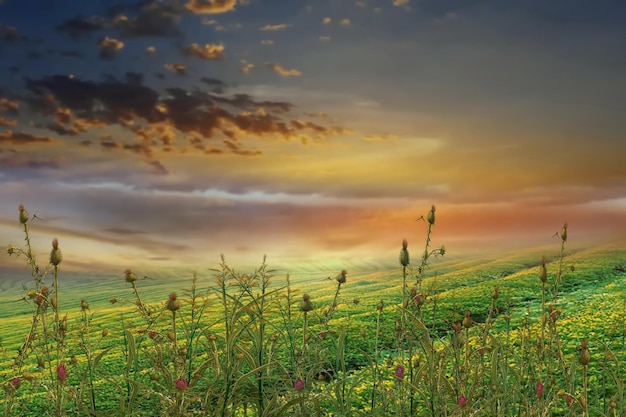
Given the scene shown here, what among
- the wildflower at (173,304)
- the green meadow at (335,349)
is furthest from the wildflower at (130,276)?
the wildflower at (173,304)

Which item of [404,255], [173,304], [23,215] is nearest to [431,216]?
[404,255]

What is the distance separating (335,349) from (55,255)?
301cm

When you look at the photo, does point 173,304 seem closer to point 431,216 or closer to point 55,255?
point 55,255

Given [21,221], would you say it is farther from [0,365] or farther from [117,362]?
[0,365]

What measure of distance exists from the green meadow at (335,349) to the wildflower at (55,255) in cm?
2

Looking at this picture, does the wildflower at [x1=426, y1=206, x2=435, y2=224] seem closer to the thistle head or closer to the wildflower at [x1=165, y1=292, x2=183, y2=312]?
the thistle head

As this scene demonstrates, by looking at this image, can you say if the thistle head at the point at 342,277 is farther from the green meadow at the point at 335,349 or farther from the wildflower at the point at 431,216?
the wildflower at the point at 431,216

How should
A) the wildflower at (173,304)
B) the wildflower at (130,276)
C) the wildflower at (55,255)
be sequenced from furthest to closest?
the wildflower at (130,276)
the wildflower at (55,255)
the wildflower at (173,304)

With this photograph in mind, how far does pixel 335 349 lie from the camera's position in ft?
17.5

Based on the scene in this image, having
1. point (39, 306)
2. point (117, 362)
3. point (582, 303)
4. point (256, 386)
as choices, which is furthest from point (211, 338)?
point (582, 303)

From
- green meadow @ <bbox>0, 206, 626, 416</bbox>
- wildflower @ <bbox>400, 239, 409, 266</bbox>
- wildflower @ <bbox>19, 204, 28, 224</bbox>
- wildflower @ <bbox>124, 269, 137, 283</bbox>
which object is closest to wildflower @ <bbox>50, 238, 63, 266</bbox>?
green meadow @ <bbox>0, 206, 626, 416</bbox>

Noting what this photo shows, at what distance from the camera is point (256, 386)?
2.84 meters

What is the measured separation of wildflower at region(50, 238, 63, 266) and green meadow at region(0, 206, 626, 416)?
0.05 ft

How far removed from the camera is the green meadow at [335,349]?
2.79m
